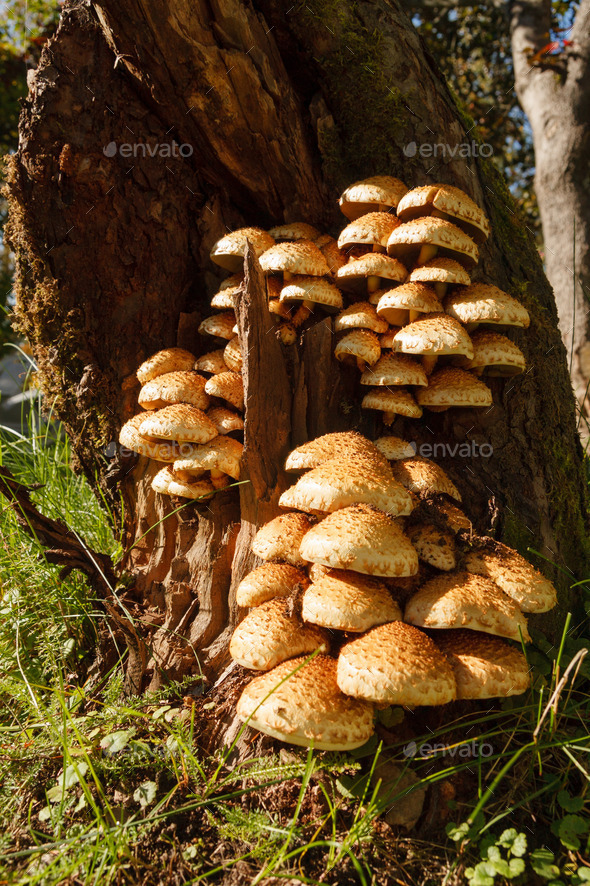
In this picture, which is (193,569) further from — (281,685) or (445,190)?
(445,190)

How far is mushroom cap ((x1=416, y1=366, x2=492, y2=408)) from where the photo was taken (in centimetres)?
312

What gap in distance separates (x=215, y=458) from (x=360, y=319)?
3.81 feet

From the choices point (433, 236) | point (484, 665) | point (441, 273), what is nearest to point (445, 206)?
point (433, 236)

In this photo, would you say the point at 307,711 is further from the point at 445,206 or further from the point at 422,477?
the point at 445,206

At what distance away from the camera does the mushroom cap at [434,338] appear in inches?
118

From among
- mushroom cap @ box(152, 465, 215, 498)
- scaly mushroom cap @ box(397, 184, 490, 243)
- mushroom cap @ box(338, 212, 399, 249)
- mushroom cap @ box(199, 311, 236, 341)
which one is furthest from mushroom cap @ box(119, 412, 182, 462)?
scaly mushroom cap @ box(397, 184, 490, 243)

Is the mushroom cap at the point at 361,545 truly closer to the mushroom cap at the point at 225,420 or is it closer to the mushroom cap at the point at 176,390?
the mushroom cap at the point at 225,420

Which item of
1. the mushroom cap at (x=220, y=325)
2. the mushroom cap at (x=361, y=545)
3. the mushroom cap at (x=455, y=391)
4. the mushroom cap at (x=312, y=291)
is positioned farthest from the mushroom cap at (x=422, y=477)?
the mushroom cap at (x=220, y=325)

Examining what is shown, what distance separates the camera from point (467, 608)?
2.47 m

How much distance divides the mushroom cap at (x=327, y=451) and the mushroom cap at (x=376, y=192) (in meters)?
1.53

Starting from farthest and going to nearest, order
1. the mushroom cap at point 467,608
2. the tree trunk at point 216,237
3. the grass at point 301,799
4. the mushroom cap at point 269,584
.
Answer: the tree trunk at point 216,237 → the mushroom cap at point 269,584 → the mushroom cap at point 467,608 → the grass at point 301,799

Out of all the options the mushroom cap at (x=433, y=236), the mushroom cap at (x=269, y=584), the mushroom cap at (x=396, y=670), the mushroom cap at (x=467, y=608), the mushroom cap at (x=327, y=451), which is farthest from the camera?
the mushroom cap at (x=433, y=236)

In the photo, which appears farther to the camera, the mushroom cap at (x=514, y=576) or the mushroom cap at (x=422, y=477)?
the mushroom cap at (x=422, y=477)

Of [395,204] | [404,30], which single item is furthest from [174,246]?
[404,30]
